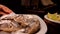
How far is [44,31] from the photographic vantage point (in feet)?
2.64

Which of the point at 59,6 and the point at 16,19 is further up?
the point at 16,19

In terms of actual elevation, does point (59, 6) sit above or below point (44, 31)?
below

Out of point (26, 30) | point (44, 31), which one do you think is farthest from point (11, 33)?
point (44, 31)

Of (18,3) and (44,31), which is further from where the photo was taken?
(18,3)

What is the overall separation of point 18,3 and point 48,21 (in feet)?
4.80

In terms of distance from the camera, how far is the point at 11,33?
2.46 ft

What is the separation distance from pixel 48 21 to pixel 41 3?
1.43 meters

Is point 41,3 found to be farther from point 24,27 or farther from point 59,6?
point 24,27

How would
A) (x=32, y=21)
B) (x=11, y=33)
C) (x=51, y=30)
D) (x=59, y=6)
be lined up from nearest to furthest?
(x=11, y=33)
(x=32, y=21)
(x=51, y=30)
(x=59, y=6)

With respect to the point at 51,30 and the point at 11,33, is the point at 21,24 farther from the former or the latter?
the point at 51,30

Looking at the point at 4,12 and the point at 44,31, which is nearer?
the point at 44,31

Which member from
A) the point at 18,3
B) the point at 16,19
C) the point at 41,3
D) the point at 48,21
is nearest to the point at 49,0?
the point at 41,3

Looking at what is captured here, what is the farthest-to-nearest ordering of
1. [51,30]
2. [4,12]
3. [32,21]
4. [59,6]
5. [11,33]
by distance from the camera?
[59,6], [4,12], [51,30], [32,21], [11,33]

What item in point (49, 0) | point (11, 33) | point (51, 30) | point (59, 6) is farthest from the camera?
point (49, 0)
